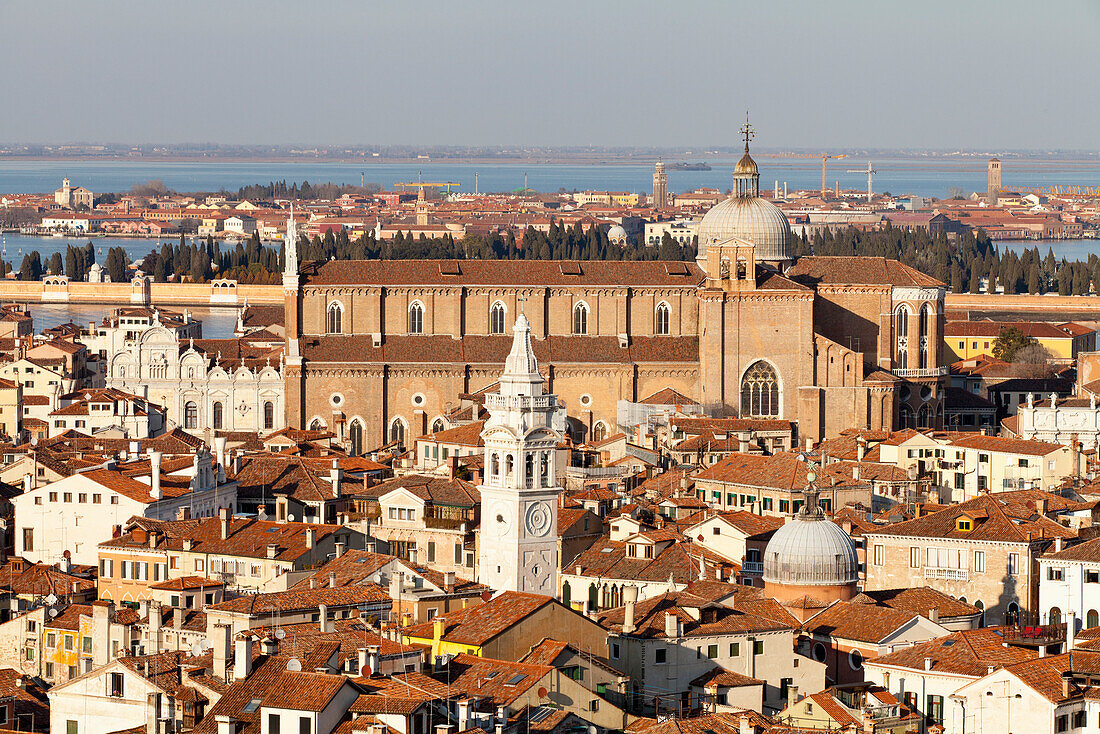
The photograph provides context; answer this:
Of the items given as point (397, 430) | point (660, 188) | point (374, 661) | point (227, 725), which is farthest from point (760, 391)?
point (660, 188)

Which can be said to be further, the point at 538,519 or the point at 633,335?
the point at 633,335

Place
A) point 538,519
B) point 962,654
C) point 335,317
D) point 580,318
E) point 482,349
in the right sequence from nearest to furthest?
point 962,654 < point 538,519 < point 482,349 < point 335,317 < point 580,318

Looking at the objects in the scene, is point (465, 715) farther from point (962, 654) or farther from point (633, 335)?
point (633, 335)

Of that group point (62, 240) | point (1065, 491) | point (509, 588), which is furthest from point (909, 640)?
point (62, 240)

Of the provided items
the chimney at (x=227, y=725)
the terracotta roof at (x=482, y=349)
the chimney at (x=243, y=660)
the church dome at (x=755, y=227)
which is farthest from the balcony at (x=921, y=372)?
the chimney at (x=227, y=725)

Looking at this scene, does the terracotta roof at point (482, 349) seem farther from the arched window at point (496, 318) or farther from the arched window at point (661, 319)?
the arched window at point (661, 319)

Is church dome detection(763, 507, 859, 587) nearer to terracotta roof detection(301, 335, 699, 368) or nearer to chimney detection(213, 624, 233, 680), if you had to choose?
chimney detection(213, 624, 233, 680)

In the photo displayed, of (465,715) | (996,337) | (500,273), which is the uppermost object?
(500,273)
